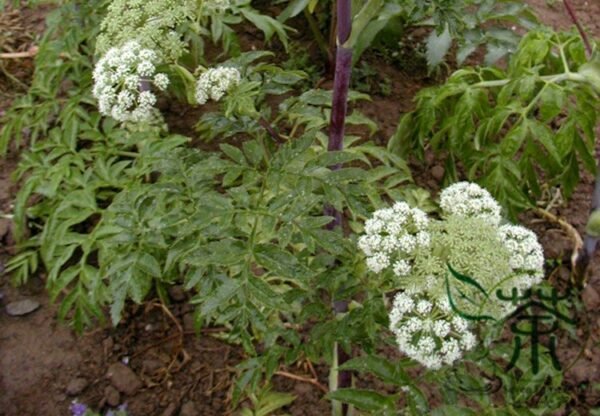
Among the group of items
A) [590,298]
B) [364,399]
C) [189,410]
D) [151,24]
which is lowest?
[189,410]

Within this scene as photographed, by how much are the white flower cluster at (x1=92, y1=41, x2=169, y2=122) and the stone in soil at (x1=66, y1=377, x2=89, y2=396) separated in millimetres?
1307

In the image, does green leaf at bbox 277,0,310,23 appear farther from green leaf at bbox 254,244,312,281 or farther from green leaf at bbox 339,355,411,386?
green leaf at bbox 339,355,411,386

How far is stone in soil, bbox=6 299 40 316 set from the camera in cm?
269

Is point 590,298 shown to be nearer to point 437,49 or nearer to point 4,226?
point 437,49

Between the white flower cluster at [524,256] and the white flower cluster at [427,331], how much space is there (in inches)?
6.1

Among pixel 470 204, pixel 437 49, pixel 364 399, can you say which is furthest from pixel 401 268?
pixel 437 49

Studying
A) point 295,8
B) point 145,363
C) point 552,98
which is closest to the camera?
point 552,98

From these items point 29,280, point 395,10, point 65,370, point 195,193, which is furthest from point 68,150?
point 395,10

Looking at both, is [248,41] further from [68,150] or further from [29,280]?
[29,280]

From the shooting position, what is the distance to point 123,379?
2.53 metres

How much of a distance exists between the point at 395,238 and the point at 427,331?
0.62 ft

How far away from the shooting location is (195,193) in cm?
170

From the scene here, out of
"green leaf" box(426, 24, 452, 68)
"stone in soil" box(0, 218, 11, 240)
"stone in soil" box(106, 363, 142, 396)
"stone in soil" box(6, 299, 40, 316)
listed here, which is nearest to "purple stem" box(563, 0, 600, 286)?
"green leaf" box(426, 24, 452, 68)

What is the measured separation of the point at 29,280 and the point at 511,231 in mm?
2022
